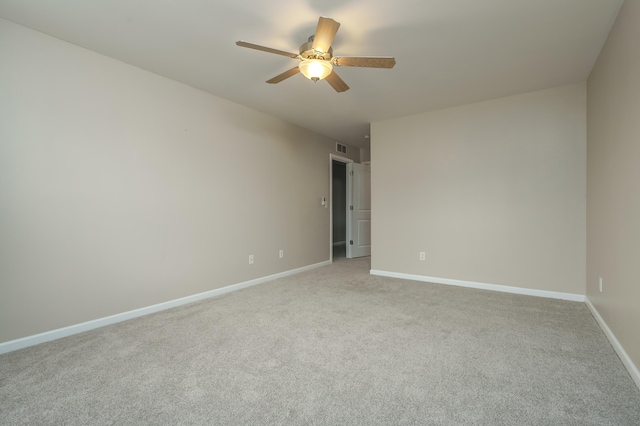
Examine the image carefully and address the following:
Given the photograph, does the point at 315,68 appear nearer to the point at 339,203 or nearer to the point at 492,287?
the point at 492,287

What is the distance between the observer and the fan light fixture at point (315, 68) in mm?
2188

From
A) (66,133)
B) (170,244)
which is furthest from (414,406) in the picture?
(66,133)

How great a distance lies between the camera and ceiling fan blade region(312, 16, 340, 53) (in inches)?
70.2

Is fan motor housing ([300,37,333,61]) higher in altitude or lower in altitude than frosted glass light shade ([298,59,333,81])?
higher

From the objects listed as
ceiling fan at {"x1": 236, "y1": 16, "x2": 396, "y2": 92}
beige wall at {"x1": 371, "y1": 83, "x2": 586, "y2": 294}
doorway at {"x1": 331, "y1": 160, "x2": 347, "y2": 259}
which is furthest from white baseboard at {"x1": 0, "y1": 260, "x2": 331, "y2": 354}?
doorway at {"x1": 331, "y1": 160, "x2": 347, "y2": 259}

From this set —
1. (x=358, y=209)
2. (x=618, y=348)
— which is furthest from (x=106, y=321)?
(x=358, y=209)

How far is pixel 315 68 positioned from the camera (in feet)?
7.25

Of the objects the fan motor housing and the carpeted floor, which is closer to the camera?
the carpeted floor

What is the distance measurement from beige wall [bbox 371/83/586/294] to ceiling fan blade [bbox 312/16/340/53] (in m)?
2.64

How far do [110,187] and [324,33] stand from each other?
2.28 meters

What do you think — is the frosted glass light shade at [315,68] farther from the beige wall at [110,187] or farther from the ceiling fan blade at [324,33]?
the beige wall at [110,187]

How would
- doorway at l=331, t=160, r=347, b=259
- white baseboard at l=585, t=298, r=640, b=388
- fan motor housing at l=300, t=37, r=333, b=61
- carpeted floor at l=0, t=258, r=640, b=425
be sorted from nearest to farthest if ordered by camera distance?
carpeted floor at l=0, t=258, r=640, b=425 < white baseboard at l=585, t=298, r=640, b=388 < fan motor housing at l=300, t=37, r=333, b=61 < doorway at l=331, t=160, r=347, b=259

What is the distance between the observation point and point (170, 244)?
10.3 ft

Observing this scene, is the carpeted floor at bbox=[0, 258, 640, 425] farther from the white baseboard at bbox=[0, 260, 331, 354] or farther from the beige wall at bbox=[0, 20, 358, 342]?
the beige wall at bbox=[0, 20, 358, 342]
